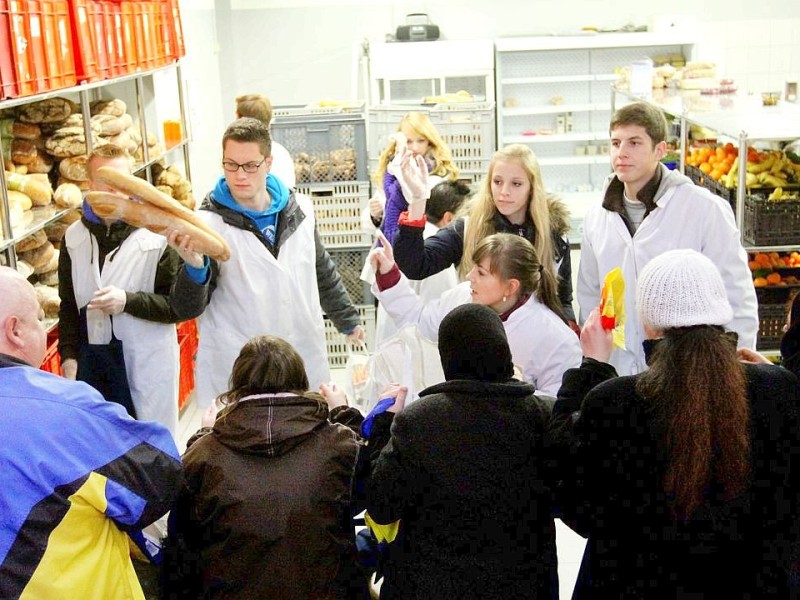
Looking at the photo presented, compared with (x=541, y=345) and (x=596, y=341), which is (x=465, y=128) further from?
(x=596, y=341)

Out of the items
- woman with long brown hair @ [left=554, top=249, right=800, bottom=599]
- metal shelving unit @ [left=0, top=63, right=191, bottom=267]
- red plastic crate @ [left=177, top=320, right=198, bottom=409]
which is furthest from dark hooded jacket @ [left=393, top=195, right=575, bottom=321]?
red plastic crate @ [left=177, top=320, right=198, bottom=409]

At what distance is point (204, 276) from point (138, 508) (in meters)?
1.24

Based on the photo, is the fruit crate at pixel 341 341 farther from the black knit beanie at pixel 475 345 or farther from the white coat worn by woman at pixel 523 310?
the black knit beanie at pixel 475 345

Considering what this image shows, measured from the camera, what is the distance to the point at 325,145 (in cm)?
572

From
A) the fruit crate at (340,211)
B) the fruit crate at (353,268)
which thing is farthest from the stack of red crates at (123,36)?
the fruit crate at (353,268)

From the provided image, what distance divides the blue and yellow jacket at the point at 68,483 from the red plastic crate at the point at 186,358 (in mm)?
3451

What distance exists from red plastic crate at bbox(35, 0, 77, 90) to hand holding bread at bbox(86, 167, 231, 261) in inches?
42.2

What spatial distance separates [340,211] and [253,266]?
8.53 ft

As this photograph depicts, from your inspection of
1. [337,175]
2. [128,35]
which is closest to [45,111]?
[128,35]

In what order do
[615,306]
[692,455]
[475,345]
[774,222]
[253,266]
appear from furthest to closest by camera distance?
[774,222] < [253,266] < [615,306] < [475,345] < [692,455]

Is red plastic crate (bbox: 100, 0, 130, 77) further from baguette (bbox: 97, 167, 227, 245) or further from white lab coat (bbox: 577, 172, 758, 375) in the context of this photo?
white lab coat (bbox: 577, 172, 758, 375)

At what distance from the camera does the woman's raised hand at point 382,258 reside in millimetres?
3041

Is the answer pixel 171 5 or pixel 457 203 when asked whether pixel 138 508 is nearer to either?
pixel 457 203

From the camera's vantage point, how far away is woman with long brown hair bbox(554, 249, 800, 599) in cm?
184
